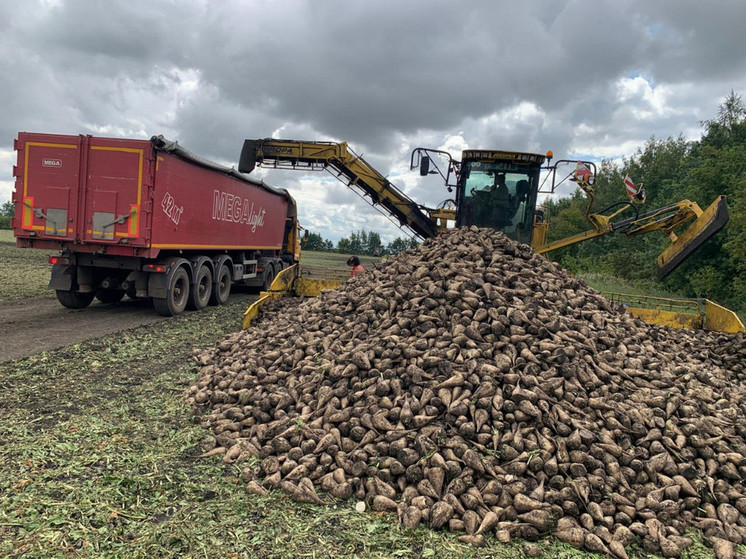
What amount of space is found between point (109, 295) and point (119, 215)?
3.47 meters

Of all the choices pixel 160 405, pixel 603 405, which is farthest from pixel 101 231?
pixel 603 405

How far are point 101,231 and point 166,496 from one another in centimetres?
Result: 736

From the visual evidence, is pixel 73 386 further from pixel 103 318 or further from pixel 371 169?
pixel 371 169

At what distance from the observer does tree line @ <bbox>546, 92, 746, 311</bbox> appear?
19.1 meters

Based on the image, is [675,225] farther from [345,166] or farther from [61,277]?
[61,277]

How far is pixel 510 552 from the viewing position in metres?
3.33

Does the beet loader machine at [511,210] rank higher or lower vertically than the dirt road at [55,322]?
higher

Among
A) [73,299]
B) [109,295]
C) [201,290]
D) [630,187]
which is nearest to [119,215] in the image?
[73,299]

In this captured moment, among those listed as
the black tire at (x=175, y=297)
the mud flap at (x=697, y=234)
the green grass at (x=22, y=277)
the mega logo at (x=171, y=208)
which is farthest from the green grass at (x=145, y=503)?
the green grass at (x=22, y=277)

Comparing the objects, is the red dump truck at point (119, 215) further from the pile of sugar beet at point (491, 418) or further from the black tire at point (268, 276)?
the pile of sugar beet at point (491, 418)

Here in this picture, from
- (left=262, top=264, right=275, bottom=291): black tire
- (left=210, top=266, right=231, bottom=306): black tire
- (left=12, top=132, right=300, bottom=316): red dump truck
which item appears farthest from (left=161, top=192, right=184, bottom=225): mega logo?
(left=262, top=264, right=275, bottom=291): black tire

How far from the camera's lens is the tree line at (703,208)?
19.1m

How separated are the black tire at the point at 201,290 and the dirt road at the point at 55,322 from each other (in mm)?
923

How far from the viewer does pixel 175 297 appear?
439 inches
